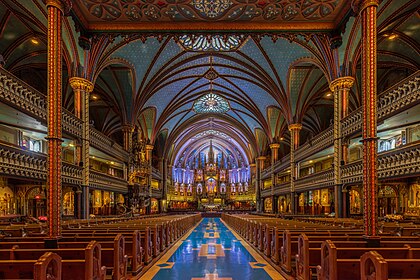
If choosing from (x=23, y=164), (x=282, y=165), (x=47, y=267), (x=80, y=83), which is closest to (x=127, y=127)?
(x=80, y=83)

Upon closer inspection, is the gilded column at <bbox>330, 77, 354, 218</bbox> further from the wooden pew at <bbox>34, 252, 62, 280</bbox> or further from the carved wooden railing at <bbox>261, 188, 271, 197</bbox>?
the carved wooden railing at <bbox>261, 188, 271, 197</bbox>

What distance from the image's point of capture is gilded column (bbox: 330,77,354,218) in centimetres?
1708

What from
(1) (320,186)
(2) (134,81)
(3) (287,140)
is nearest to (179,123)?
(3) (287,140)

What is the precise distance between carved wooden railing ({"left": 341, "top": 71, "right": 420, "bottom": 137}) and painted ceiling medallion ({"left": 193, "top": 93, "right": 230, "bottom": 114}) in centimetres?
2109

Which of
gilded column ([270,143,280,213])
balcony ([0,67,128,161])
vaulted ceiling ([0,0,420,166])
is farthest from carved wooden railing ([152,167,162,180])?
balcony ([0,67,128,161])

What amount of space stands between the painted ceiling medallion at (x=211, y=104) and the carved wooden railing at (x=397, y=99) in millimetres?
21089

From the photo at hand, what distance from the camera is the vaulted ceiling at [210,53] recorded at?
13.0m

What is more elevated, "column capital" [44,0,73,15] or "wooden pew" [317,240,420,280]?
"column capital" [44,0,73,15]

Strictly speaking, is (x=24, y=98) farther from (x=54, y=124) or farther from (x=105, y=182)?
(x=105, y=182)

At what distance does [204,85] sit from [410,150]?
72.3 feet

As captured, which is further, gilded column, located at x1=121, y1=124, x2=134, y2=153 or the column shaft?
gilded column, located at x1=121, y1=124, x2=134, y2=153

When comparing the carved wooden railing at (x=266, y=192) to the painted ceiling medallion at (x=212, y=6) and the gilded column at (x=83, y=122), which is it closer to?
the gilded column at (x=83, y=122)

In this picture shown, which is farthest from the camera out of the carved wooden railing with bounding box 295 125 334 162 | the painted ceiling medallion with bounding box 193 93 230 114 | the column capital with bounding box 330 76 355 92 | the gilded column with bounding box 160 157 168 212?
the gilded column with bounding box 160 157 168 212

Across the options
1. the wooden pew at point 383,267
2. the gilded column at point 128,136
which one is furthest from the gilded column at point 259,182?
the wooden pew at point 383,267
